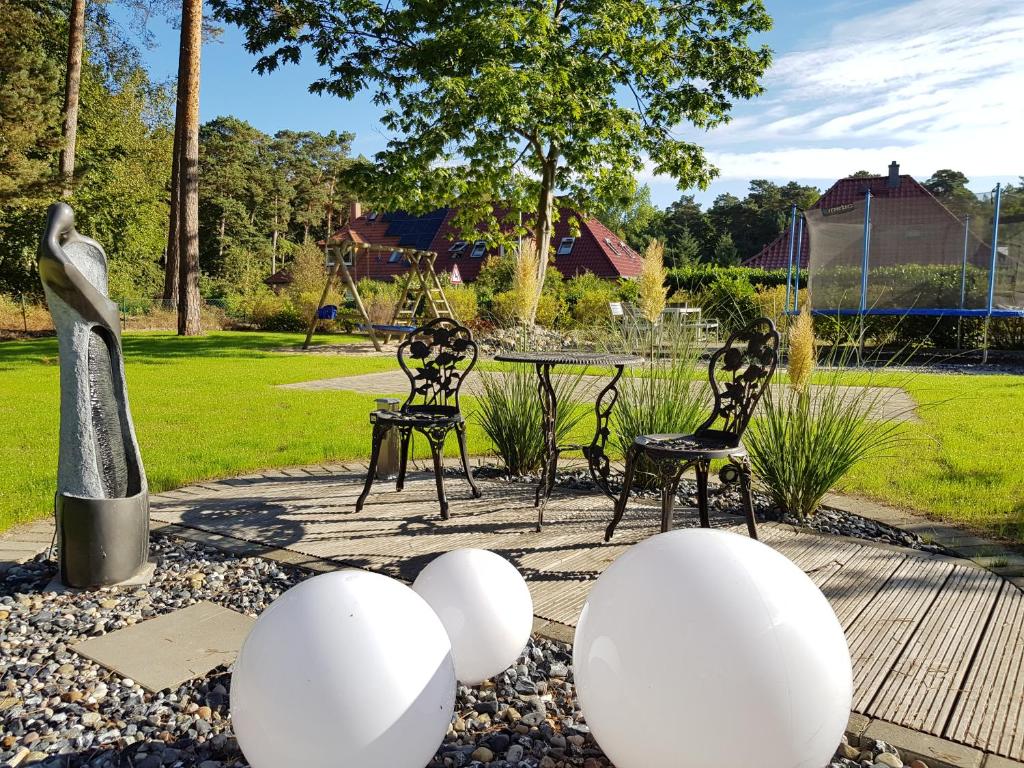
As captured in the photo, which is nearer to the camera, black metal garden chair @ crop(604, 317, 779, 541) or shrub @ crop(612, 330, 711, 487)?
black metal garden chair @ crop(604, 317, 779, 541)

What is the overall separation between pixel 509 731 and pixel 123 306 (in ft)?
74.9

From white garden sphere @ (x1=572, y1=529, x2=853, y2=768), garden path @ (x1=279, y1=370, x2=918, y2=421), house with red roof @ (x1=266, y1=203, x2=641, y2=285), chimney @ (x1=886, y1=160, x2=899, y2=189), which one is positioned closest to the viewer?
white garden sphere @ (x1=572, y1=529, x2=853, y2=768)

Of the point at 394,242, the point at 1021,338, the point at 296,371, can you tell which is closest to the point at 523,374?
the point at 296,371

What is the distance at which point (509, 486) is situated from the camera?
4.67 metres

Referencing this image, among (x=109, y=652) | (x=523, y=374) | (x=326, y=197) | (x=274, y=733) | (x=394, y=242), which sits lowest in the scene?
(x=109, y=652)

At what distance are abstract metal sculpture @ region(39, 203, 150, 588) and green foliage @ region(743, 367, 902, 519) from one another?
10.2ft

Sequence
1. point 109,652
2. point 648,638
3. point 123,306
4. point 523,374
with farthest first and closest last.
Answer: point 123,306
point 523,374
point 109,652
point 648,638

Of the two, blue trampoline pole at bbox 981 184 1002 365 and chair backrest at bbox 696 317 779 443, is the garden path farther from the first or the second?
blue trampoline pole at bbox 981 184 1002 365

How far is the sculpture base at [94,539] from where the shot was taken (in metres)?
2.90

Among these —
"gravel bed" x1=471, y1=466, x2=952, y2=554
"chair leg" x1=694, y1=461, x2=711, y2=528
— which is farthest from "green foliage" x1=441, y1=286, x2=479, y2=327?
"chair leg" x1=694, y1=461, x2=711, y2=528

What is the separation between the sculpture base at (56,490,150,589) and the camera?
2.90 meters

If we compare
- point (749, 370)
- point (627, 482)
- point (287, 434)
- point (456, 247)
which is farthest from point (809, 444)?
point (456, 247)

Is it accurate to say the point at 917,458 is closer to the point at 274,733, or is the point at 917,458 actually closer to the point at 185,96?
the point at 274,733

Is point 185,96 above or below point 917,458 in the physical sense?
above
